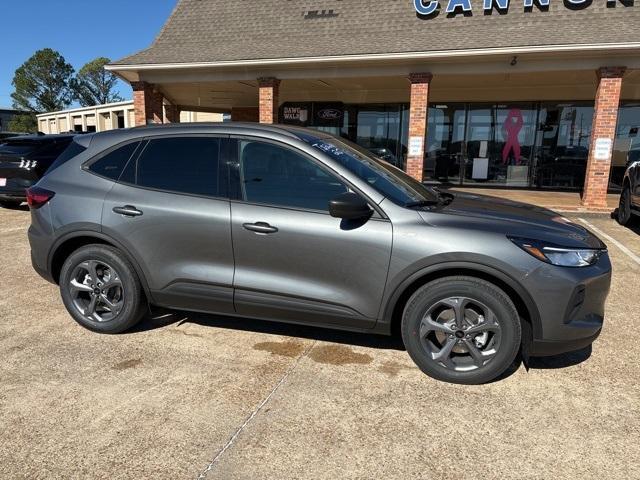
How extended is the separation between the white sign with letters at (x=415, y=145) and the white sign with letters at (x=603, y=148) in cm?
385

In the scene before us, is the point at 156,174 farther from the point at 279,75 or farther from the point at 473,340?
the point at 279,75

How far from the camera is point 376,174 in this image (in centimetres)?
363

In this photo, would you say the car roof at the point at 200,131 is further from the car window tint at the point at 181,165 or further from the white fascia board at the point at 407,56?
the white fascia board at the point at 407,56

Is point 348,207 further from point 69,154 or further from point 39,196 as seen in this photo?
point 39,196

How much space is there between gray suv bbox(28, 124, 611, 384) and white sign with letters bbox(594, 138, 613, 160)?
8407mm

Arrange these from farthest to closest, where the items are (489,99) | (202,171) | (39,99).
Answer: (39,99), (489,99), (202,171)

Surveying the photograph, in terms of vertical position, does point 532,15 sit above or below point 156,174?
above

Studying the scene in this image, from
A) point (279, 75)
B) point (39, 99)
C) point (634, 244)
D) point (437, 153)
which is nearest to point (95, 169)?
point (634, 244)

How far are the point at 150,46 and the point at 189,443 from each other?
47.6ft

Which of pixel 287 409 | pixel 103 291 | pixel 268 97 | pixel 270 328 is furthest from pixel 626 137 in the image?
pixel 103 291

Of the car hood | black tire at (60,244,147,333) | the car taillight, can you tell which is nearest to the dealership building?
the car hood

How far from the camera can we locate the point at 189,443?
8.54ft

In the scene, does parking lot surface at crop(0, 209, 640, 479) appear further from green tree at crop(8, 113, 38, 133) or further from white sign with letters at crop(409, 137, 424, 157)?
green tree at crop(8, 113, 38, 133)

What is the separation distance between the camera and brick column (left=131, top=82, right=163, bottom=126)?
1411 cm
